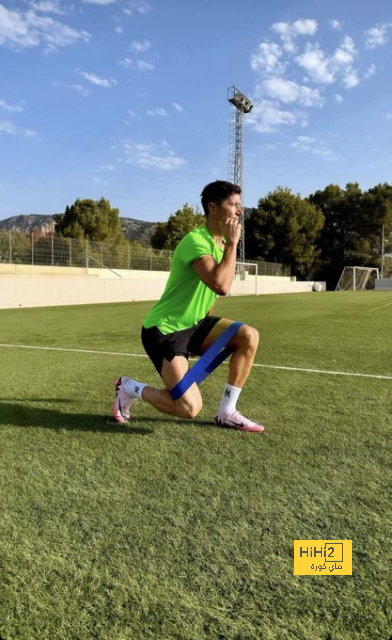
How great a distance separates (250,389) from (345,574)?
8.90 ft

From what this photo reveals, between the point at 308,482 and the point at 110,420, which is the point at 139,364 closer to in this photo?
the point at 110,420

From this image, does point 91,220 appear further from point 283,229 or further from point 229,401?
point 229,401

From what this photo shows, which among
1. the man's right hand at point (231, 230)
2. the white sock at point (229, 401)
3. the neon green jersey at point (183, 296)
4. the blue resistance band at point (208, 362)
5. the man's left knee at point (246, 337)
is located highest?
the man's right hand at point (231, 230)

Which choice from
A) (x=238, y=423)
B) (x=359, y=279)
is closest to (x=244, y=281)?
(x=359, y=279)

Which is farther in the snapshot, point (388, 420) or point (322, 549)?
point (388, 420)

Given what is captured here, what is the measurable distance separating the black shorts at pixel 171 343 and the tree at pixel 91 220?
4579 centimetres

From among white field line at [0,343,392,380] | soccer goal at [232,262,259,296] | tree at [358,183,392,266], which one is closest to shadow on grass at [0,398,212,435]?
white field line at [0,343,392,380]

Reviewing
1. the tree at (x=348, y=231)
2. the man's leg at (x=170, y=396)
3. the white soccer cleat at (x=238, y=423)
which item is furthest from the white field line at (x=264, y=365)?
the tree at (x=348, y=231)

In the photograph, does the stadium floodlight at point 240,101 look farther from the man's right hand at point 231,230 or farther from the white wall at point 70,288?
the man's right hand at point 231,230

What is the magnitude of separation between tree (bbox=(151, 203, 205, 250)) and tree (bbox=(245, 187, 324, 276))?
8445 mm

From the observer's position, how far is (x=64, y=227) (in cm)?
4888

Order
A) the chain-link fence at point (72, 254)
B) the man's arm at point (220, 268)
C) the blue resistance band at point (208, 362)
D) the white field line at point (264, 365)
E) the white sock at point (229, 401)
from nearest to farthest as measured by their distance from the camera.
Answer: the man's arm at point (220, 268) → the blue resistance band at point (208, 362) → the white sock at point (229, 401) → the white field line at point (264, 365) → the chain-link fence at point (72, 254)

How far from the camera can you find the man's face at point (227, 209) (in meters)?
3.04

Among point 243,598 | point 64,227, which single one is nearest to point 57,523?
point 243,598
